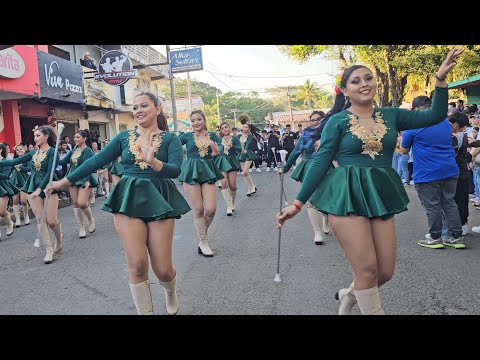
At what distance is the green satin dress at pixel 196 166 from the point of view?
6.25 metres

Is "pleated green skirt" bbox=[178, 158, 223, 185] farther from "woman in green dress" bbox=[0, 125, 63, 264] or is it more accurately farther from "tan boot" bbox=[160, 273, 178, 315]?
"tan boot" bbox=[160, 273, 178, 315]

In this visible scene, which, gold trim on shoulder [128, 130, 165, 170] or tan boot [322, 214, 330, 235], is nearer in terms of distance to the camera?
gold trim on shoulder [128, 130, 165, 170]

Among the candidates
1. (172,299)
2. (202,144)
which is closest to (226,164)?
(202,144)

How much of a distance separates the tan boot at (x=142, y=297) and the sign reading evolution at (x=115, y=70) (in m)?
14.6

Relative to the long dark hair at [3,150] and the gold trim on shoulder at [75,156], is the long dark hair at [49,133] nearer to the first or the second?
Answer: the gold trim on shoulder at [75,156]

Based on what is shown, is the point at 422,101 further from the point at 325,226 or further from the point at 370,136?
the point at 370,136

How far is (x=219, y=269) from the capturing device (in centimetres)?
542

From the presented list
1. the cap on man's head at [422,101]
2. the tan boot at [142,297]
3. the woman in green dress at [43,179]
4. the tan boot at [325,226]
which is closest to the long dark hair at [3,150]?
the woman in green dress at [43,179]

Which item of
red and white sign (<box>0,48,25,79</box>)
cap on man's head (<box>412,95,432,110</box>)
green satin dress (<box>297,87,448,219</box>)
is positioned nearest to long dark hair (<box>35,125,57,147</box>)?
green satin dress (<box>297,87,448,219</box>)

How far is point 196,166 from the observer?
6.28 meters

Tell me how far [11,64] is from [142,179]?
11.3 m

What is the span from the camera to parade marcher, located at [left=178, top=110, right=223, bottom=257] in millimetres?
6195

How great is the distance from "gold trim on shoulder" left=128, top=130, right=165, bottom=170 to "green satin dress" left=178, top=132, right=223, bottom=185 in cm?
252
